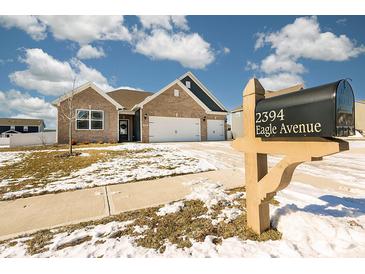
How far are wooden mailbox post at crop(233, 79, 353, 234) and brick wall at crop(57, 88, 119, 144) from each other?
16497 mm

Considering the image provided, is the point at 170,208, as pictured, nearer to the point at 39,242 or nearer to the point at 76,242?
the point at 76,242

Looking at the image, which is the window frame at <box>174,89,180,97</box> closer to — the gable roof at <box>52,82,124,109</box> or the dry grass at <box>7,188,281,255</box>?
the gable roof at <box>52,82,124,109</box>

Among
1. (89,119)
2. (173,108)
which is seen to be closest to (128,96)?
(173,108)

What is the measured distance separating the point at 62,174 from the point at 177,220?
14.5ft

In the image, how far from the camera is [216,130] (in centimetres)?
2208

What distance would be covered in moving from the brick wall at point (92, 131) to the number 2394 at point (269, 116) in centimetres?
1673

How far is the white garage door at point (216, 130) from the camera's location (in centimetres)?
2159

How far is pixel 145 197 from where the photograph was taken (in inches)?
136

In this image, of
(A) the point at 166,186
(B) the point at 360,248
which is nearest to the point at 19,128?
(A) the point at 166,186

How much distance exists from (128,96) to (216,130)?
11462 mm

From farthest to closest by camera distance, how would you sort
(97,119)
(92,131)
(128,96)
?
(128,96) < (97,119) < (92,131)

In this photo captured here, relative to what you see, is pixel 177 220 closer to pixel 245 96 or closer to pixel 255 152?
pixel 255 152

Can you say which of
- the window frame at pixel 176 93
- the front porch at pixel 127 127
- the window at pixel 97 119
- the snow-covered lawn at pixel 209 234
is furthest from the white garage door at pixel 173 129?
the snow-covered lawn at pixel 209 234
